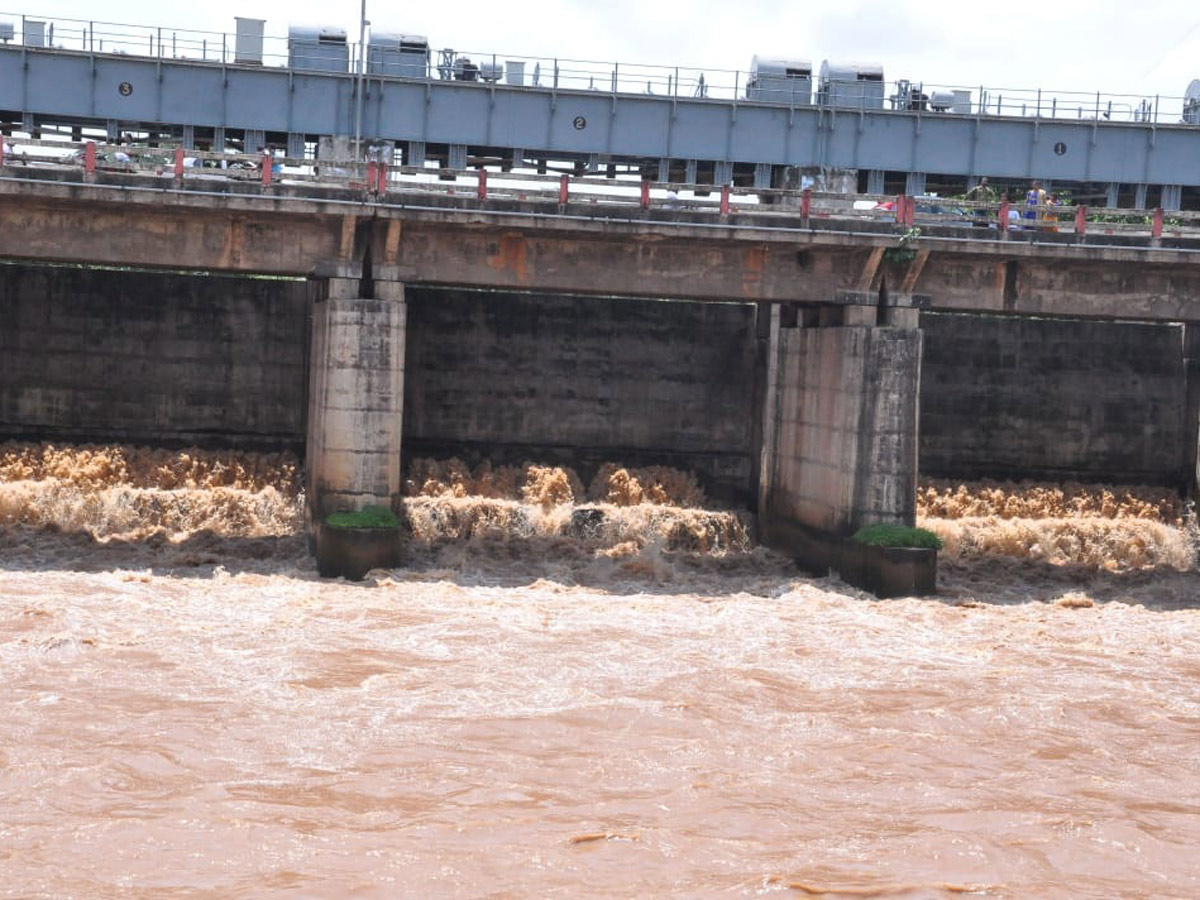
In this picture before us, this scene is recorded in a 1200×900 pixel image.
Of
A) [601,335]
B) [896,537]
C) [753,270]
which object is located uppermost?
[753,270]

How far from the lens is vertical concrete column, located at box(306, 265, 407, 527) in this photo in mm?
25766

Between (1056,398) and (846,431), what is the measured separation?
28.0ft

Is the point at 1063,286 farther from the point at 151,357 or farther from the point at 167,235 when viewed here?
the point at 151,357

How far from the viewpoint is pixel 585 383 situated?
32.2 meters

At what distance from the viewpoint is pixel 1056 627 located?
2384cm

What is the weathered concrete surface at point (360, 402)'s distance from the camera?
25766 mm

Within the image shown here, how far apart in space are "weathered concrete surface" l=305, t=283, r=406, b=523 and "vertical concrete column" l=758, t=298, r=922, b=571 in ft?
27.8

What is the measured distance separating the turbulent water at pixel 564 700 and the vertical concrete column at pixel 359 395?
71.4 inches

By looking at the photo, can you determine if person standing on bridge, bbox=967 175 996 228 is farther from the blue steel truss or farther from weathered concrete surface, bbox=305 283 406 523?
weathered concrete surface, bbox=305 283 406 523

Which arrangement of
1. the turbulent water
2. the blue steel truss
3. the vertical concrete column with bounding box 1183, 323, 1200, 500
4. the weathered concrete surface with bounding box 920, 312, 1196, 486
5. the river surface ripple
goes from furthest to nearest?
the blue steel truss, the weathered concrete surface with bounding box 920, 312, 1196, 486, the vertical concrete column with bounding box 1183, 323, 1200, 500, the turbulent water, the river surface ripple

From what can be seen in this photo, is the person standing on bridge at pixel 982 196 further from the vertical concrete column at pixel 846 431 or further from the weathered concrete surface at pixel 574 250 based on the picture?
Answer: the vertical concrete column at pixel 846 431

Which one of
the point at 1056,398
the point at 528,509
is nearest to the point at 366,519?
the point at 528,509

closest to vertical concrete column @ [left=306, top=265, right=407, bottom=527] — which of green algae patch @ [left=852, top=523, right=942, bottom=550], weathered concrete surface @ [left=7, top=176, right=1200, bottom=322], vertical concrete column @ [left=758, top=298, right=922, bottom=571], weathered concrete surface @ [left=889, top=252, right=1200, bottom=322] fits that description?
weathered concrete surface @ [left=7, top=176, right=1200, bottom=322]

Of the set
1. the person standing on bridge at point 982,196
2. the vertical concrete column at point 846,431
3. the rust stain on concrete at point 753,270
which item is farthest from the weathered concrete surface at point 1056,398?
the rust stain on concrete at point 753,270
